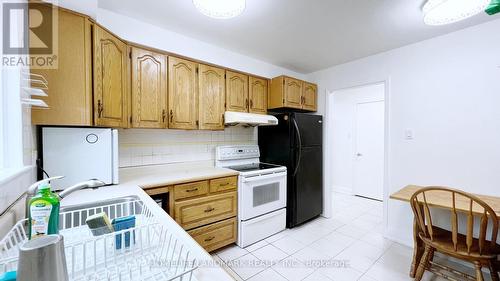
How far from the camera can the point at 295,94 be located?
289 cm

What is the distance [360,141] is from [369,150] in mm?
249

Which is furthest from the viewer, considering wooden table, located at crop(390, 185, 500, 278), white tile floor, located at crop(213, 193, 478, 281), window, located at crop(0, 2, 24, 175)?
white tile floor, located at crop(213, 193, 478, 281)

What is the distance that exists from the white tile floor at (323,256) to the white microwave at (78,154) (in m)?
1.40

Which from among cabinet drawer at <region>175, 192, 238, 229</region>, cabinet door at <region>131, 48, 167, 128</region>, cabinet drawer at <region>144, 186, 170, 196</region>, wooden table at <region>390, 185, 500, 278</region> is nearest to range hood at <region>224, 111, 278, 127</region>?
cabinet door at <region>131, 48, 167, 128</region>

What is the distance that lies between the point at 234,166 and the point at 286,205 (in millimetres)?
874

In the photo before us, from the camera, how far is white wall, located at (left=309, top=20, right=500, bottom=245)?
1.86m

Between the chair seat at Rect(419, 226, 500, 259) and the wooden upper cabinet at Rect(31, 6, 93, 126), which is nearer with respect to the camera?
the wooden upper cabinet at Rect(31, 6, 93, 126)

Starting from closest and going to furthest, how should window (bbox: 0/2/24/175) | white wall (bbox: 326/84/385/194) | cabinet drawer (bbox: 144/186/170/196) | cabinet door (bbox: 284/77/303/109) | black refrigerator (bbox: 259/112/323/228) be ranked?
1. window (bbox: 0/2/24/175)
2. cabinet drawer (bbox: 144/186/170/196)
3. black refrigerator (bbox: 259/112/323/228)
4. cabinet door (bbox: 284/77/303/109)
5. white wall (bbox: 326/84/385/194)

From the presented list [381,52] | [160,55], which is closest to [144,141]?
[160,55]

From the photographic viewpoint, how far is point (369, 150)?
4.00 meters

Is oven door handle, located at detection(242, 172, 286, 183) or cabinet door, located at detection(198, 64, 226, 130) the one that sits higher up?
cabinet door, located at detection(198, 64, 226, 130)

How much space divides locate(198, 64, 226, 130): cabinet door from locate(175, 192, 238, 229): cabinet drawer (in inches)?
31.3

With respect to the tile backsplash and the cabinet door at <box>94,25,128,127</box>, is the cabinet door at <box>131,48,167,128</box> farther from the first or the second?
the tile backsplash

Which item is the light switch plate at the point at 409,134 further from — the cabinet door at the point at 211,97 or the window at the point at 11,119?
the window at the point at 11,119
